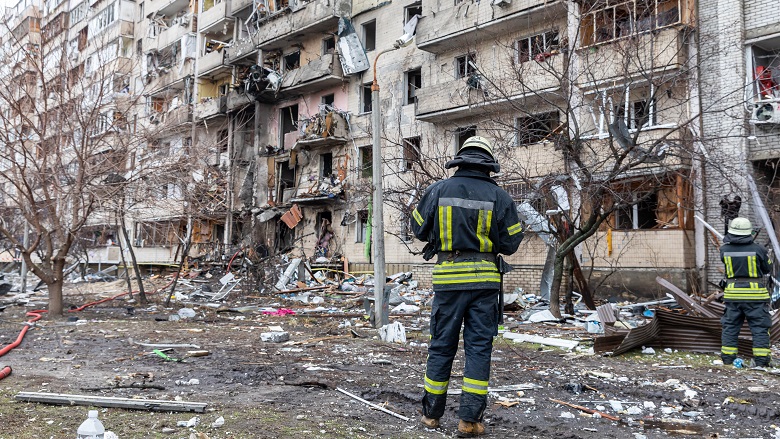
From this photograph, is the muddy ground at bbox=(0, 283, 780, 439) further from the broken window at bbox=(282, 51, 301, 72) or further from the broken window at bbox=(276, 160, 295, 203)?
the broken window at bbox=(282, 51, 301, 72)

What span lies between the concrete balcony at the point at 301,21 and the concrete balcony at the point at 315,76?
5.13 feet

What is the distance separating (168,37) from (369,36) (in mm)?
15070

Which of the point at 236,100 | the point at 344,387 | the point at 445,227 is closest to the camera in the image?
the point at 445,227

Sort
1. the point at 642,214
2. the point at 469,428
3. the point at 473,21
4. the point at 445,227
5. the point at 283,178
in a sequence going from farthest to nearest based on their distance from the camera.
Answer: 1. the point at 283,178
2. the point at 473,21
3. the point at 642,214
4. the point at 445,227
5. the point at 469,428

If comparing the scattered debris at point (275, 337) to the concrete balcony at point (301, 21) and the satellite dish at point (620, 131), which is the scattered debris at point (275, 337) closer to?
the satellite dish at point (620, 131)

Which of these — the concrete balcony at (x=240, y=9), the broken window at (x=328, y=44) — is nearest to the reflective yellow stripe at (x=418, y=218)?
the broken window at (x=328, y=44)

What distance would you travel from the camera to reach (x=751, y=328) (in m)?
6.98

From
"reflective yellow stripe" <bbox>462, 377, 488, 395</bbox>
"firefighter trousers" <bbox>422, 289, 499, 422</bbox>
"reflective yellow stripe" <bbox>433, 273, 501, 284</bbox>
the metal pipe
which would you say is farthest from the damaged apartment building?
"reflective yellow stripe" <bbox>462, 377, 488, 395</bbox>

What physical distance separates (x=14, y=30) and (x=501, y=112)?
10.00 metres

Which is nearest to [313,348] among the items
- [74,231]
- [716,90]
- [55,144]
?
[74,231]

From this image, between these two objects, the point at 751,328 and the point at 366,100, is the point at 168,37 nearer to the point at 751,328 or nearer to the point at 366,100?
the point at 366,100

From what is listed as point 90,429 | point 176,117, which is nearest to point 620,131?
point 90,429

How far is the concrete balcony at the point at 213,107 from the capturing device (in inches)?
1169

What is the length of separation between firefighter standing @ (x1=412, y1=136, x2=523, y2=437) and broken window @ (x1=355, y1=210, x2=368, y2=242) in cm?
1981
